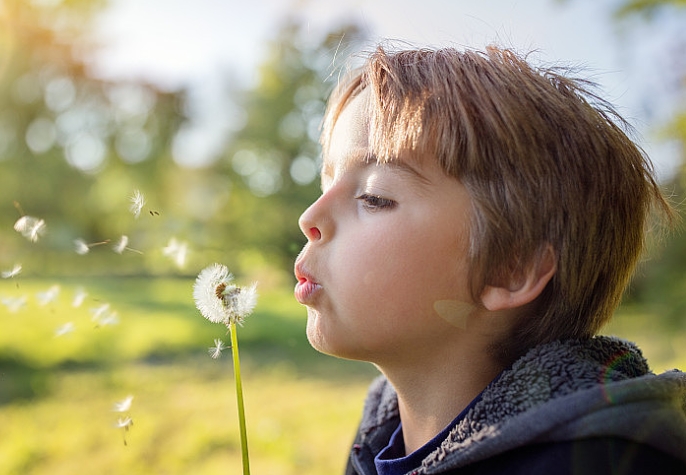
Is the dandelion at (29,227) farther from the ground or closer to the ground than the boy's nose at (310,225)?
farther from the ground

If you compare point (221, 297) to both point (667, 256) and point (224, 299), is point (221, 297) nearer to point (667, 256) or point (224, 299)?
point (224, 299)

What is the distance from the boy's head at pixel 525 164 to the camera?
749 millimetres

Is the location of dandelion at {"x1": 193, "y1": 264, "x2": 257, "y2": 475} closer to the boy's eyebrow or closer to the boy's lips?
the boy's lips

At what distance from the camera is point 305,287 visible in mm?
770

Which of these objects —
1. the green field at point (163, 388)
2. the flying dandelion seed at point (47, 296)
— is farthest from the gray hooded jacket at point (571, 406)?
the green field at point (163, 388)

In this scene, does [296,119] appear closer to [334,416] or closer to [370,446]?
[334,416]

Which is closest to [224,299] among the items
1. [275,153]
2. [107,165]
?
[107,165]

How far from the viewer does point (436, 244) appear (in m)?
0.75

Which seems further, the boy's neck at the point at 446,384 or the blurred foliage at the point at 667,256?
the blurred foliage at the point at 667,256

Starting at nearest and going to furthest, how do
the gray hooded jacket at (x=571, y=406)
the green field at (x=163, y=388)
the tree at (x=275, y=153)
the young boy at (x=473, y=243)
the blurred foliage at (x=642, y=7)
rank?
the gray hooded jacket at (x=571, y=406), the young boy at (x=473, y=243), the green field at (x=163, y=388), the tree at (x=275, y=153), the blurred foliage at (x=642, y=7)

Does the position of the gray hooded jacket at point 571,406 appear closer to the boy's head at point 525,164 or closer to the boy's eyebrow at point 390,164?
the boy's head at point 525,164

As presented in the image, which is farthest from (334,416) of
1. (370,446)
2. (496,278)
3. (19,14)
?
(19,14)

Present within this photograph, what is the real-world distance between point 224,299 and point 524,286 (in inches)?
13.7

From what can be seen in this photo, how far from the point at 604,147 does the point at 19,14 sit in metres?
2.41
